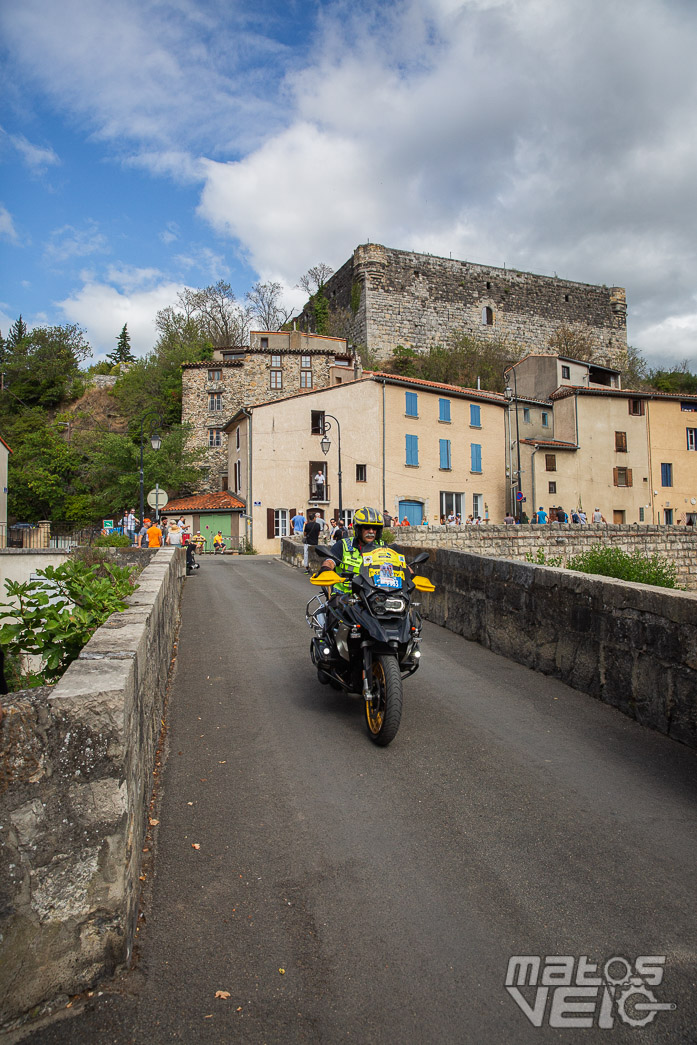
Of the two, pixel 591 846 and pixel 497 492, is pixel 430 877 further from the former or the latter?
pixel 497 492

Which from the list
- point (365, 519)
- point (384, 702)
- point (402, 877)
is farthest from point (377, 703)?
point (402, 877)

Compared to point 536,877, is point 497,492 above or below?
above

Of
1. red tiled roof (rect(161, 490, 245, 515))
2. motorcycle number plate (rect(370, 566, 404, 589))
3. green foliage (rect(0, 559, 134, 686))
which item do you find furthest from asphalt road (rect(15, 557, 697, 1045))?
red tiled roof (rect(161, 490, 245, 515))

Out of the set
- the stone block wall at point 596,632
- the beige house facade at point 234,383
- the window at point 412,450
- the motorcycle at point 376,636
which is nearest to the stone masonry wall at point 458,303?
the beige house facade at point 234,383

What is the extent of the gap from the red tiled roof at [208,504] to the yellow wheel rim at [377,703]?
33107 millimetres

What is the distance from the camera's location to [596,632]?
6082 mm

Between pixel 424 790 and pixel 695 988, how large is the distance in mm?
1877

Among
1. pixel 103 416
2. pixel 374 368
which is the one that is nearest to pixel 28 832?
pixel 374 368

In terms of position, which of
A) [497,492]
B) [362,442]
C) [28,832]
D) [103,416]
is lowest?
[28,832]

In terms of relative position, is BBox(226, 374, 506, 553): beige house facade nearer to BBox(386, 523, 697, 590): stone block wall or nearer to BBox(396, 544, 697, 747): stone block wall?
BBox(386, 523, 697, 590): stone block wall

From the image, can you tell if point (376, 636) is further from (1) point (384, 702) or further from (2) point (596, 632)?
(2) point (596, 632)

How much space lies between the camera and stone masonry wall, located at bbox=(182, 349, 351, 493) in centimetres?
4650

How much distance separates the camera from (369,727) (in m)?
5.10

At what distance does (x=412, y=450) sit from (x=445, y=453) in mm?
2234
